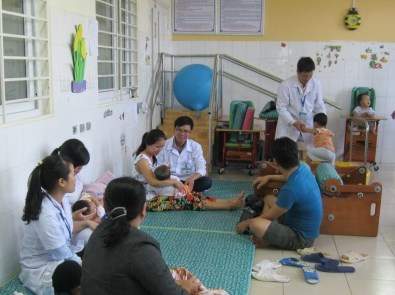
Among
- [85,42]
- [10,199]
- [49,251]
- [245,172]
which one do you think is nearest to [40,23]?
[85,42]

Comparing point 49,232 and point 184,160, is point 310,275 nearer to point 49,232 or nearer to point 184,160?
point 49,232

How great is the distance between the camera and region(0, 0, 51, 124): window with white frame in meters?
2.92

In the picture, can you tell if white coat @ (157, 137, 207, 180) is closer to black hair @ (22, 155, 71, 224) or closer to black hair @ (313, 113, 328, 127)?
black hair @ (313, 113, 328, 127)

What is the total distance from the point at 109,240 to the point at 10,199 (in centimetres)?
150

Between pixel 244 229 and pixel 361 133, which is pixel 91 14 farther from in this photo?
pixel 361 133

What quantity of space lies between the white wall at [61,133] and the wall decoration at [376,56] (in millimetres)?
3321

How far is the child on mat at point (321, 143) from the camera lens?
4.50 metres

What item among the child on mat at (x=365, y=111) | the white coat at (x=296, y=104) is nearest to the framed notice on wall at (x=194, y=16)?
the child on mat at (x=365, y=111)

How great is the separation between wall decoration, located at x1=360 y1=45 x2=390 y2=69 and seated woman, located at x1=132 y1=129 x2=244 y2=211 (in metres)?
3.58

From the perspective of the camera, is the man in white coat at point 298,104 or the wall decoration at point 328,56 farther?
the wall decoration at point 328,56

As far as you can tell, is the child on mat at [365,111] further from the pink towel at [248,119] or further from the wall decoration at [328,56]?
the pink towel at [248,119]

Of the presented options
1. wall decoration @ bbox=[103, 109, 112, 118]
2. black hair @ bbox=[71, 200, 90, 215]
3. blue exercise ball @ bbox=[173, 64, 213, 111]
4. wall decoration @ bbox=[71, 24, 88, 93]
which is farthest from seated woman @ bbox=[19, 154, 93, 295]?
blue exercise ball @ bbox=[173, 64, 213, 111]

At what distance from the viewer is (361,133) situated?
6531 millimetres

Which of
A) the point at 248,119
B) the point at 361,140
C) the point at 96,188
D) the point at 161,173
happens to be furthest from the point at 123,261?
the point at 361,140
